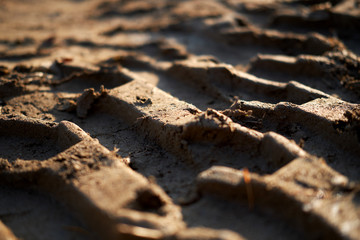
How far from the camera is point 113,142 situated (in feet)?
7.59

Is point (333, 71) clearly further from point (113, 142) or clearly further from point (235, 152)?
point (113, 142)

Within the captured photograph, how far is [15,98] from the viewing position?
283cm

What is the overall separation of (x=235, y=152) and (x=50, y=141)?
1.45 meters

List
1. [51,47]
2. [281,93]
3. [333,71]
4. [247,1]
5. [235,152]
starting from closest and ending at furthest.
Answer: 1. [235,152]
2. [281,93]
3. [333,71]
4. [51,47]
5. [247,1]

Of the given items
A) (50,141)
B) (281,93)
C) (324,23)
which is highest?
(324,23)

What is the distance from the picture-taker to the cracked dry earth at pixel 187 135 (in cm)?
156

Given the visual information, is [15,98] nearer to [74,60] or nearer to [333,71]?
[74,60]

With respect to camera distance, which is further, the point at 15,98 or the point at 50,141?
the point at 15,98

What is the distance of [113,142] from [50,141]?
503mm

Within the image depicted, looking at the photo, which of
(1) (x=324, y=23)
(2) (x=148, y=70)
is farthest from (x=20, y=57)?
(1) (x=324, y=23)

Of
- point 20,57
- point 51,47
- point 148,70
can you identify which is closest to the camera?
point 148,70

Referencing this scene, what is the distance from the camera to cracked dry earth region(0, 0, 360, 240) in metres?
1.56

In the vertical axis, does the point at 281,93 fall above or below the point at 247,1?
below

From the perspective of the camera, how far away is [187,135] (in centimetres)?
202
